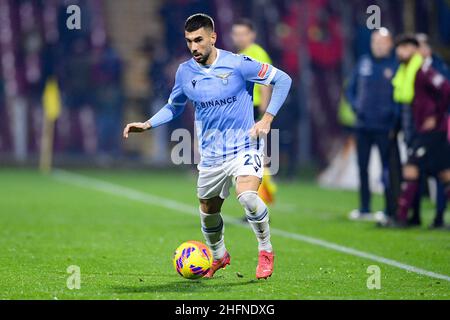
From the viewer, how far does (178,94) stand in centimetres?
913

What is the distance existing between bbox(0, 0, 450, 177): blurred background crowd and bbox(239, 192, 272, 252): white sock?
17.7 meters

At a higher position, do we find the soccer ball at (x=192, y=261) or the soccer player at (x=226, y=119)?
the soccer player at (x=226, y=119)

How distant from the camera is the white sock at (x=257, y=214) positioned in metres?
8.76

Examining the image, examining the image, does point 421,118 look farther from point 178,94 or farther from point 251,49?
point 178,94

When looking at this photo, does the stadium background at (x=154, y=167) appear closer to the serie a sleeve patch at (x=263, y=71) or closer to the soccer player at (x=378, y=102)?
the soccer player at (x=378, y=102)

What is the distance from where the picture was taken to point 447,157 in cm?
1316

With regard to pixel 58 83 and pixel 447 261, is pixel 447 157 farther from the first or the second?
pixel 58 83

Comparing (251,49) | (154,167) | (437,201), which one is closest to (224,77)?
(251,49)

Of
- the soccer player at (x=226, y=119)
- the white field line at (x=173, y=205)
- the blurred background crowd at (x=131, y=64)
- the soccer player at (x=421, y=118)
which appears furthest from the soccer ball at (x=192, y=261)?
the blurred background crowd at (x=131, y=64)

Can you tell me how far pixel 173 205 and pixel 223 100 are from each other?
24.9 feet

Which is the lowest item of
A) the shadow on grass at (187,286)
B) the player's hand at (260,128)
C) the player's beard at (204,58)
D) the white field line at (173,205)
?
the white field line at (173,205)

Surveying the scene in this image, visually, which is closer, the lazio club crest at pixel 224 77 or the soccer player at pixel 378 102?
the lazio club crest at pixel 224 77

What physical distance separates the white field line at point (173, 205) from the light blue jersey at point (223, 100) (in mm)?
1788

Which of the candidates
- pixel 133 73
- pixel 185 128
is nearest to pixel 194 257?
pixel 185 128
